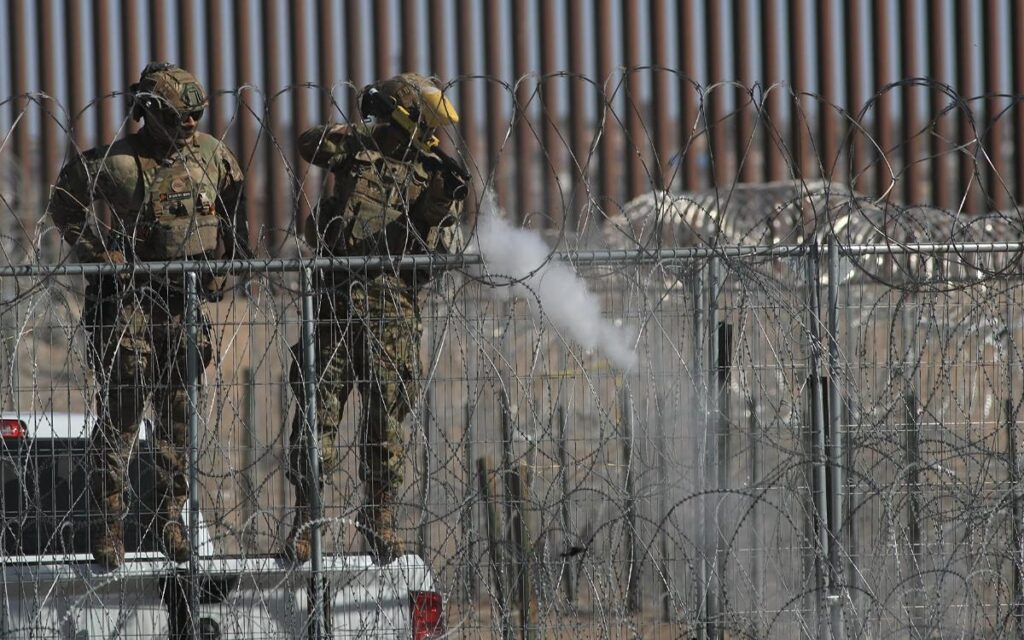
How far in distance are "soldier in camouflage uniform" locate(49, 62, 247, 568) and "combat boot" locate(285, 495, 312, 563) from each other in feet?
0.92

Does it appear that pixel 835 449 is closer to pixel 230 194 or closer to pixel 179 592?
pixel 179 592

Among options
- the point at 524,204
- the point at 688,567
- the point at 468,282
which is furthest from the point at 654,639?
the point at 524,204

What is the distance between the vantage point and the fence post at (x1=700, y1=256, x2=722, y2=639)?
13.0 feet

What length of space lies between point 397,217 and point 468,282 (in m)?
0.87

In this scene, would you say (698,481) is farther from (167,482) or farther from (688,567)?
(167,482)

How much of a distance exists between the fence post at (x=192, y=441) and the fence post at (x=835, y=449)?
171 centimetres

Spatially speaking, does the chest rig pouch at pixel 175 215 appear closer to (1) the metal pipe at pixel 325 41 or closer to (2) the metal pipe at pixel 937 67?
(1) the metal pipe at pixel 325 41

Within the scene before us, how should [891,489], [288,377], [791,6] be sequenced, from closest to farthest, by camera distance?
1. [891,489]
2. [288,377]
3. [791,6]

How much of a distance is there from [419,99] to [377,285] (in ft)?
1.82

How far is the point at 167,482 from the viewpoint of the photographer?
4039 mm

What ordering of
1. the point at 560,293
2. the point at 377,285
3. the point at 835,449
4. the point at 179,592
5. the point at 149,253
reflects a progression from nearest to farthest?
1. the point at 179,592
2. the point at 835,449
3. the point at 377,285
4. the point at 560,293
5. the point at 149,253

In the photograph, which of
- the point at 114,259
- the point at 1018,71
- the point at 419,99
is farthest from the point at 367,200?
the point at 1018,71

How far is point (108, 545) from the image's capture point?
153 inches

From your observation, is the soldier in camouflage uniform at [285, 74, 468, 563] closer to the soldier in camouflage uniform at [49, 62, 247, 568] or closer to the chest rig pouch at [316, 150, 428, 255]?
the chest rig pouch at [316, 150, 428, 255]
